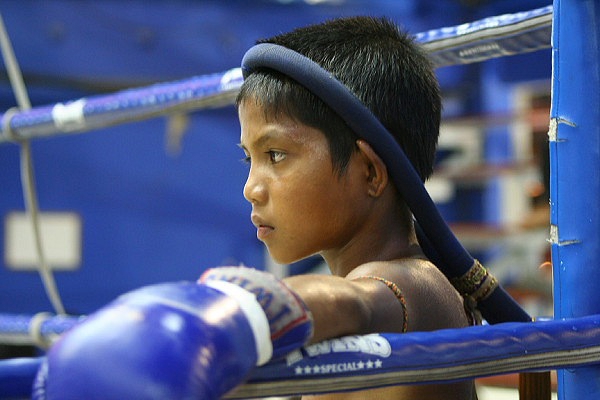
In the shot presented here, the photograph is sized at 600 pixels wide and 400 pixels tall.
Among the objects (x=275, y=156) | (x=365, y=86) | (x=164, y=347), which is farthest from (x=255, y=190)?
(x=164, y=347)

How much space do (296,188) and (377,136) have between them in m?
0.08

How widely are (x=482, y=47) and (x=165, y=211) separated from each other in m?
2.74

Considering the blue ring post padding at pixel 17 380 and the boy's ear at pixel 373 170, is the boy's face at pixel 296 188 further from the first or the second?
the blue ring post padding at pixel 17 380

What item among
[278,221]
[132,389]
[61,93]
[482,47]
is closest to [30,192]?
[482,47]

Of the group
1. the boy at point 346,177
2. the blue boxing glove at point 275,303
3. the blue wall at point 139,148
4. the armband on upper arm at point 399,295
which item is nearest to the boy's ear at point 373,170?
the boy at point 346,177

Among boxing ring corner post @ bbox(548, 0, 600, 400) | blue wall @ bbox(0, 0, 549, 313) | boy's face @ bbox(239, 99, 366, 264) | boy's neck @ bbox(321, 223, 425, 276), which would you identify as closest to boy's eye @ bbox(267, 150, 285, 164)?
boy's face @ bbox(239, 99, 366, 264)

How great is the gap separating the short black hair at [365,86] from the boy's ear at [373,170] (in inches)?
0.5

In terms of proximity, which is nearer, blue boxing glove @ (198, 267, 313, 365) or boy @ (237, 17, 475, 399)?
blue boxing glove @ (198, 267, 313, 365)

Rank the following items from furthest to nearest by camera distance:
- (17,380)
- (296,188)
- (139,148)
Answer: (139,148), (296,188), (17,380)

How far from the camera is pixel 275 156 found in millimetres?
779

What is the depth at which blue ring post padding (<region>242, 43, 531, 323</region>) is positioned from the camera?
2.43ft

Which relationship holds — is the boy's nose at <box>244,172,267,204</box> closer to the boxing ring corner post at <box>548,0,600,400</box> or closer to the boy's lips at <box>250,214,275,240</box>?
the boy's lips at <box>250,214,275,240</box>

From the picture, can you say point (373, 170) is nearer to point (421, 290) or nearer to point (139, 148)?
point (421, 290)

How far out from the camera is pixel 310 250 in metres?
0.80
